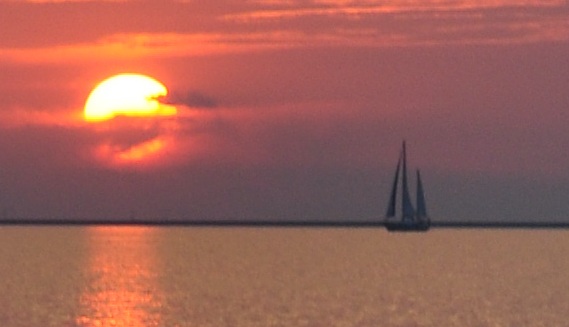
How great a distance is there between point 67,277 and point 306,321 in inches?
1203

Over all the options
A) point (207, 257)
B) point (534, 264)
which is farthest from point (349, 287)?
point (207, 257)

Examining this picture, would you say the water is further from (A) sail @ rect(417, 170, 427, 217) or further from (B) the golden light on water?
(A) sail @ rect(417, 170, 427, 217)

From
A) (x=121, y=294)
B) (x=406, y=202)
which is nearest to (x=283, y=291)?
(x=121, y=294)

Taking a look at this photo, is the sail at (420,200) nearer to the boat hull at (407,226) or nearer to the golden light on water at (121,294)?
the boat hull at (407,226)

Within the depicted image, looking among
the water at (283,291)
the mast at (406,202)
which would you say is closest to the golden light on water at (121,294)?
the water at (283,291)

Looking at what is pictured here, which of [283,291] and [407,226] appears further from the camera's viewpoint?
[407,226]

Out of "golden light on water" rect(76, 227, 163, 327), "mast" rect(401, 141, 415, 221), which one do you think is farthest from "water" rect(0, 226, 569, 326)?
"mast" rect(401, 141, 415, 221)

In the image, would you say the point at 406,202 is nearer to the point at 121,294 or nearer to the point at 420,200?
the point at 420,200

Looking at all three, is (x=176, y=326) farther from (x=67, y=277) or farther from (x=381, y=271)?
(x=381, y=271)

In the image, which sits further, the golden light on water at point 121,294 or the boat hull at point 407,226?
the boat hull at point 407,226

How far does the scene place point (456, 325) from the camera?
60.3 meters

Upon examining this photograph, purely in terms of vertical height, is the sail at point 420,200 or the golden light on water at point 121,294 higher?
the sail at point 420,200

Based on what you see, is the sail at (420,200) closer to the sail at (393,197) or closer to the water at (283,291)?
the sail at (393,197)

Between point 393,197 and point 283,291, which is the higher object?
point 393,197
